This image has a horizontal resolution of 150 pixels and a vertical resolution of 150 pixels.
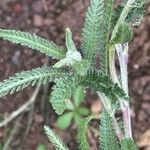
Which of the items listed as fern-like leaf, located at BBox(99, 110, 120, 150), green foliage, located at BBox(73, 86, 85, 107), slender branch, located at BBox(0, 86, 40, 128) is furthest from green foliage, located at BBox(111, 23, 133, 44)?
slender branch, located at BBox(0, 86, 40, 128)

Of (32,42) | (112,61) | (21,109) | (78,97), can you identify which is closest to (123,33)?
(112,61)

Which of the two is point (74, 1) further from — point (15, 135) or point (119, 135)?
point (119, 135)

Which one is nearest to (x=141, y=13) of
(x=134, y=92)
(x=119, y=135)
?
(x=119, y=135)

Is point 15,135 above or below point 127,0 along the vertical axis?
above

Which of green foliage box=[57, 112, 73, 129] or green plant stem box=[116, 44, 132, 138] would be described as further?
green foliage box=[57, 112, 73, 129]

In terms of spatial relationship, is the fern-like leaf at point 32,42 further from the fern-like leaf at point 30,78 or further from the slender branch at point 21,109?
the slender branch at point 21,109

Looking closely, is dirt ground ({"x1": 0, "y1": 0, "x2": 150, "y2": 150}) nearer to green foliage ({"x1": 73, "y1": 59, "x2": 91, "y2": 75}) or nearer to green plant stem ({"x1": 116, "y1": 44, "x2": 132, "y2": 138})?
green plant stem ({"x1": 116, "y1": 44, "x2": 132, "y2": 138})

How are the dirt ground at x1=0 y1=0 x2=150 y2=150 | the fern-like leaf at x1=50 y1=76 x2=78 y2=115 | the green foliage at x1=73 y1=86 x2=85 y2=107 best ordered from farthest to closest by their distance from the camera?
the dirt ground at x1=0 y1=0 x2=150 y2=150 → the green foliage at x1=73 y1=86 x2=85 y2=107 → the fern-like leaf at x1=50 y1=76 x2=78 y2=115
